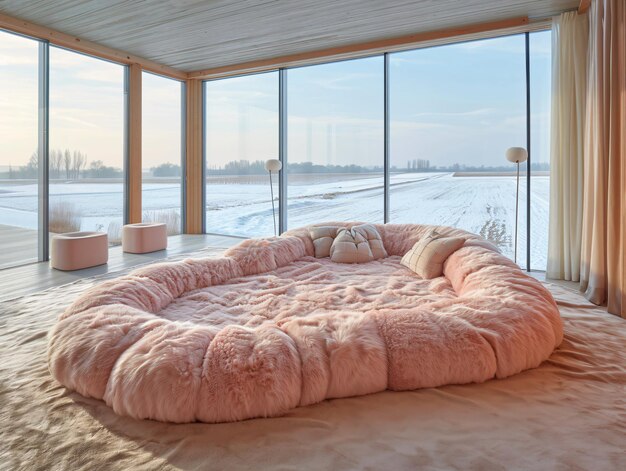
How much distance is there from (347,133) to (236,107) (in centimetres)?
194

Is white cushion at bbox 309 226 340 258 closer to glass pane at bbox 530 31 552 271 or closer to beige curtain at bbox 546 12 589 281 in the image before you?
beige curtain at bbox 546 12 589 281

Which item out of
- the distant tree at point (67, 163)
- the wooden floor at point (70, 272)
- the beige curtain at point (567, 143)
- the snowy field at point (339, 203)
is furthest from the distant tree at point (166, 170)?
the beige curtain at point (567, 143)

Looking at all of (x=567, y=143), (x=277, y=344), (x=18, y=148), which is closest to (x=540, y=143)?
(x=567, y=143)

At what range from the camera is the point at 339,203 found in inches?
256

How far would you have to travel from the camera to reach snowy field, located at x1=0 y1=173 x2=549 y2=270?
473 cm

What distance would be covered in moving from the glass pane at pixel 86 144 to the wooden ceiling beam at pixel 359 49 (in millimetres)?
1519

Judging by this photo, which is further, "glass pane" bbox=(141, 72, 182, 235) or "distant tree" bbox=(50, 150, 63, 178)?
"glass pane" bbox=(141, 72, 182, 235)

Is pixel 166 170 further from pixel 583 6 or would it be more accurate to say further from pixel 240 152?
pixel 583 6

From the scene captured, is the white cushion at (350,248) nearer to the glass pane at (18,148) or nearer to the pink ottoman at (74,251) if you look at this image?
the pink ottoman at (74,251)

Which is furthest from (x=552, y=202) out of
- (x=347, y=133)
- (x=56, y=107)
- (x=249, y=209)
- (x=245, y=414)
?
(x=56, y=107)

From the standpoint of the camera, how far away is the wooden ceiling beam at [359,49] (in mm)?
4516

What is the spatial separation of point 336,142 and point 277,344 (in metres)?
4.71

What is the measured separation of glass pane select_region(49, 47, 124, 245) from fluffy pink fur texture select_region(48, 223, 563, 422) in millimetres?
3379

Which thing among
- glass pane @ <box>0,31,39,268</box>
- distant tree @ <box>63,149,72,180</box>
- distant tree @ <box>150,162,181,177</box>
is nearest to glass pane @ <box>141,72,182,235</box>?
distant tree @ <box>150,162,181,177</box>
